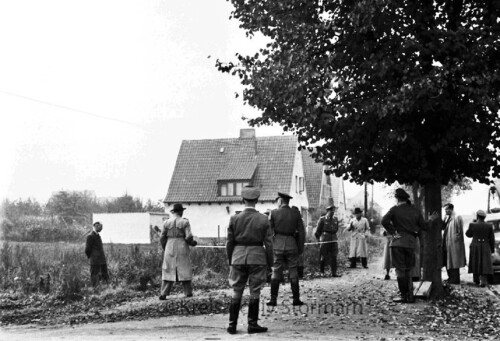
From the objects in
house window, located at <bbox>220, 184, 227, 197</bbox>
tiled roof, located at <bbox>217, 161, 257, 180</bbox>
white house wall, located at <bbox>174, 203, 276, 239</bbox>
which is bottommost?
white house wall, located at <bbox>174, 203, 276, 239</bbox>

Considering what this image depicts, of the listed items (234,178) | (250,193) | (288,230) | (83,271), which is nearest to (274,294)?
(288,230)

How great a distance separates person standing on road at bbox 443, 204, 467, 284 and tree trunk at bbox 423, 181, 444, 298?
137 inches

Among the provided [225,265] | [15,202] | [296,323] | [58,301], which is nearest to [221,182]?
[15,202]

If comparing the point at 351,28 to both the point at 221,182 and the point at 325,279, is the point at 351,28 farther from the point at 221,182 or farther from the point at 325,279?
the point at 221,182

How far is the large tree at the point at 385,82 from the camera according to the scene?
35.3 ft

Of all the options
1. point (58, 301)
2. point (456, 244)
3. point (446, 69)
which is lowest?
point (58, 301)

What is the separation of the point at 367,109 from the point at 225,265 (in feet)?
28.6

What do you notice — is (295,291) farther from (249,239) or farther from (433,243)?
(433,243)

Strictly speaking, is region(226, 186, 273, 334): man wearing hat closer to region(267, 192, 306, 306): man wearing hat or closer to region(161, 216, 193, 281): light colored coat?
region(267, 192, 306, 306): man wearing hat

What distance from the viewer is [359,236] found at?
20953 millimetres

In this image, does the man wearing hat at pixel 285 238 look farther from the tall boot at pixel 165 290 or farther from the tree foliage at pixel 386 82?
the tall boot at pixel 165 290

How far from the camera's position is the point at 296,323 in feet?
33.1

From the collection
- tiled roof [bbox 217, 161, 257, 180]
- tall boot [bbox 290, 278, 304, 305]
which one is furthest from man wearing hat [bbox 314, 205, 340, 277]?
tiled roof [bbox 217, 161, 257, 180]

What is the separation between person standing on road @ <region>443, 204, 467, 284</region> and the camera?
1612 centimetres
